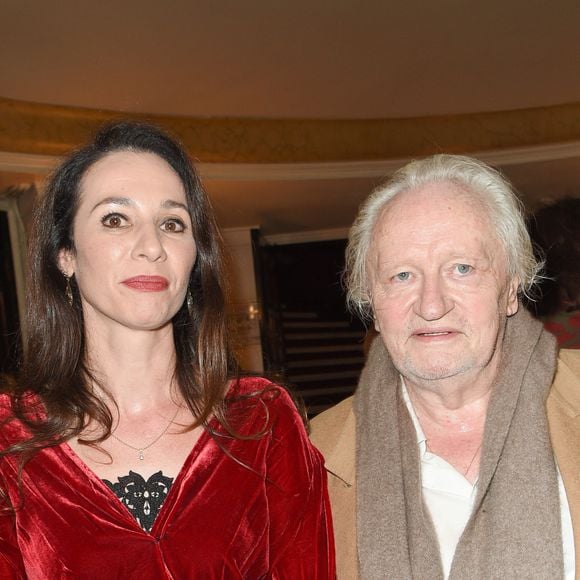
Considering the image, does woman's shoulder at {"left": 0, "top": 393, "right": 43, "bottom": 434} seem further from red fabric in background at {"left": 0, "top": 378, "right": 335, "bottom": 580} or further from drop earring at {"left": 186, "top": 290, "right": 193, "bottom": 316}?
drop earring at {"left": 186, "top": 290, "right": 193, "bottom": 316}

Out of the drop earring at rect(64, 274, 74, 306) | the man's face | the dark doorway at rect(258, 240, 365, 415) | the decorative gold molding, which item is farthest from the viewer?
the dark doorway at rect(258, 240, 365, 415)

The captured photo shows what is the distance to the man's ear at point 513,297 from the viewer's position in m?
2.09

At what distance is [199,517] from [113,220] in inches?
27.6

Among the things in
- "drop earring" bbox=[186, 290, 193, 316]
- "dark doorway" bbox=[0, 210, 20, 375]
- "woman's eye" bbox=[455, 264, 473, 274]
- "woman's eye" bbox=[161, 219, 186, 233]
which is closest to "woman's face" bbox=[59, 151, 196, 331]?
"woman's eye" bbox=[161, 219, 186, 233]

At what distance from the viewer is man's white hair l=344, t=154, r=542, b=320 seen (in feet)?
6.77

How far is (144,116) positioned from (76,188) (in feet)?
16.0

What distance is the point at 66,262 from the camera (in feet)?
6.64

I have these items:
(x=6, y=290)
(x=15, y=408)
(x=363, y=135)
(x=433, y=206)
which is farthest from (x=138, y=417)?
(x=363, y=135)

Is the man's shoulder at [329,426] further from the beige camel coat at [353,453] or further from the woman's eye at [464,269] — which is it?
the woman's eye at [464,269]

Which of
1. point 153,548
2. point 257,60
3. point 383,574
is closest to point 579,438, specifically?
point 383,574

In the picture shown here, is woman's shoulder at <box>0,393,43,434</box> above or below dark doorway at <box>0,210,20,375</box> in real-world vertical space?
below

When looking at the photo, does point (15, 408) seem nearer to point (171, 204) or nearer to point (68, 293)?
point (68, 293)

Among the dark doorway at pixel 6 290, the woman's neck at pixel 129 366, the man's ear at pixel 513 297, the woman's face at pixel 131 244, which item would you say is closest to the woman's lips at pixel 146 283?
the woman's face at pixel 131 244

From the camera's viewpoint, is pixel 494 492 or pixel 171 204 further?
pixel 171 204
